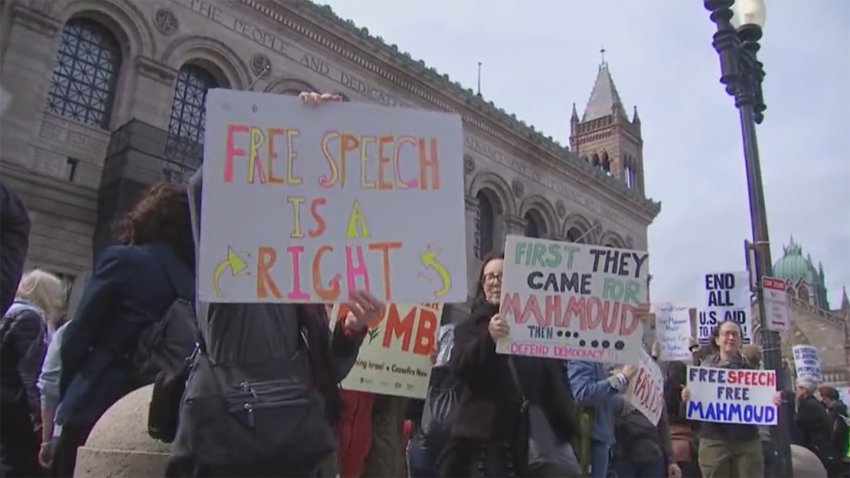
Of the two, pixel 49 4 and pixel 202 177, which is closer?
pixel 202 177

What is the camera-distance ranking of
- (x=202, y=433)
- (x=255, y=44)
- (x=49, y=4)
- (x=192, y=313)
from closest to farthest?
(x=202, y=433)
(x=192, y=313)
(x=49, y=4)
(x=255, y=44)

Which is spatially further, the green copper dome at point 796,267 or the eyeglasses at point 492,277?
the green copper dome at point 796,267

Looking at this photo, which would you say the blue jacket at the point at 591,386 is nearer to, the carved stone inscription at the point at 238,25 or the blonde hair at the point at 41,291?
the blonde hair at the point at 41,291

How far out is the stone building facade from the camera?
13789mm

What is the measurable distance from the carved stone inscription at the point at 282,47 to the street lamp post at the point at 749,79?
826cm

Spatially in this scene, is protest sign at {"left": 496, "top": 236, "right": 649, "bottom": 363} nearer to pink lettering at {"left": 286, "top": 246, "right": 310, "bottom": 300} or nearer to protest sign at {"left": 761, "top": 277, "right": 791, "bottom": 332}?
pink lettering at {"left": 286, "top": 246, "right": 310, "bottom": 300}

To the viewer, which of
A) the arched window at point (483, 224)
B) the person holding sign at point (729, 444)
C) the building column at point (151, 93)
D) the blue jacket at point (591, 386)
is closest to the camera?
the blue jacket at point (591, 386)

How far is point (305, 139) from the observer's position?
2.73 meters

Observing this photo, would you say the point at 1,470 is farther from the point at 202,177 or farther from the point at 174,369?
the point at 202,177

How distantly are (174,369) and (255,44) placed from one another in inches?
625

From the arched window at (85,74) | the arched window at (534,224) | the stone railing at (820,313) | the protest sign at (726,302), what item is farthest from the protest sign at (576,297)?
the stone railing at (820,313)

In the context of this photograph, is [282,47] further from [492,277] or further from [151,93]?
[492,277]

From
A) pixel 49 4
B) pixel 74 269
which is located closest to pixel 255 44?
pixel 49 4

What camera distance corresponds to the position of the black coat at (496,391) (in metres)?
3.67
